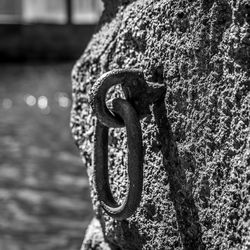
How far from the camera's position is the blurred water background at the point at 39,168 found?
421 cm

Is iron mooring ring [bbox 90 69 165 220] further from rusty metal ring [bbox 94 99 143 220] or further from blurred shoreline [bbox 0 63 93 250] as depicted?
blurred shoreline [bbox 0 63 93 250]

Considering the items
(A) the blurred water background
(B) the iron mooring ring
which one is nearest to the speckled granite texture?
(B) the iron mooring ring

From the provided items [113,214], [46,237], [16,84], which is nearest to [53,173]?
[46,237]

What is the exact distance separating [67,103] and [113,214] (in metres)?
9.48

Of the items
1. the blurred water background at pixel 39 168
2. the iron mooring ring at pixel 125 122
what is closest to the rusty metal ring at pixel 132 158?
the iron mooring ring at pixel 125 122

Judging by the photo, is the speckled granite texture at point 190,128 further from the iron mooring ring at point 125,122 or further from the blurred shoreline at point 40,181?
the blurred shoreline at point 40,181

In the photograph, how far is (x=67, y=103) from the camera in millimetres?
10727

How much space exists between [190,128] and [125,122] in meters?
0.11

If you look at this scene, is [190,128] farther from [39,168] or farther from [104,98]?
[39,168]

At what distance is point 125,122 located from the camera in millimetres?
1261

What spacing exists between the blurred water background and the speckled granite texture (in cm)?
261

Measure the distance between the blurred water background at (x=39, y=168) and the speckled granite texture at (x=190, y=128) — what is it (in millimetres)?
2613

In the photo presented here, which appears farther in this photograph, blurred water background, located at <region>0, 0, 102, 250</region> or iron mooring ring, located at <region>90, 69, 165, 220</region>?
blurred water background, located at <region>0, 0, 102, 250</region>

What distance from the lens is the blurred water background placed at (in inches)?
166
